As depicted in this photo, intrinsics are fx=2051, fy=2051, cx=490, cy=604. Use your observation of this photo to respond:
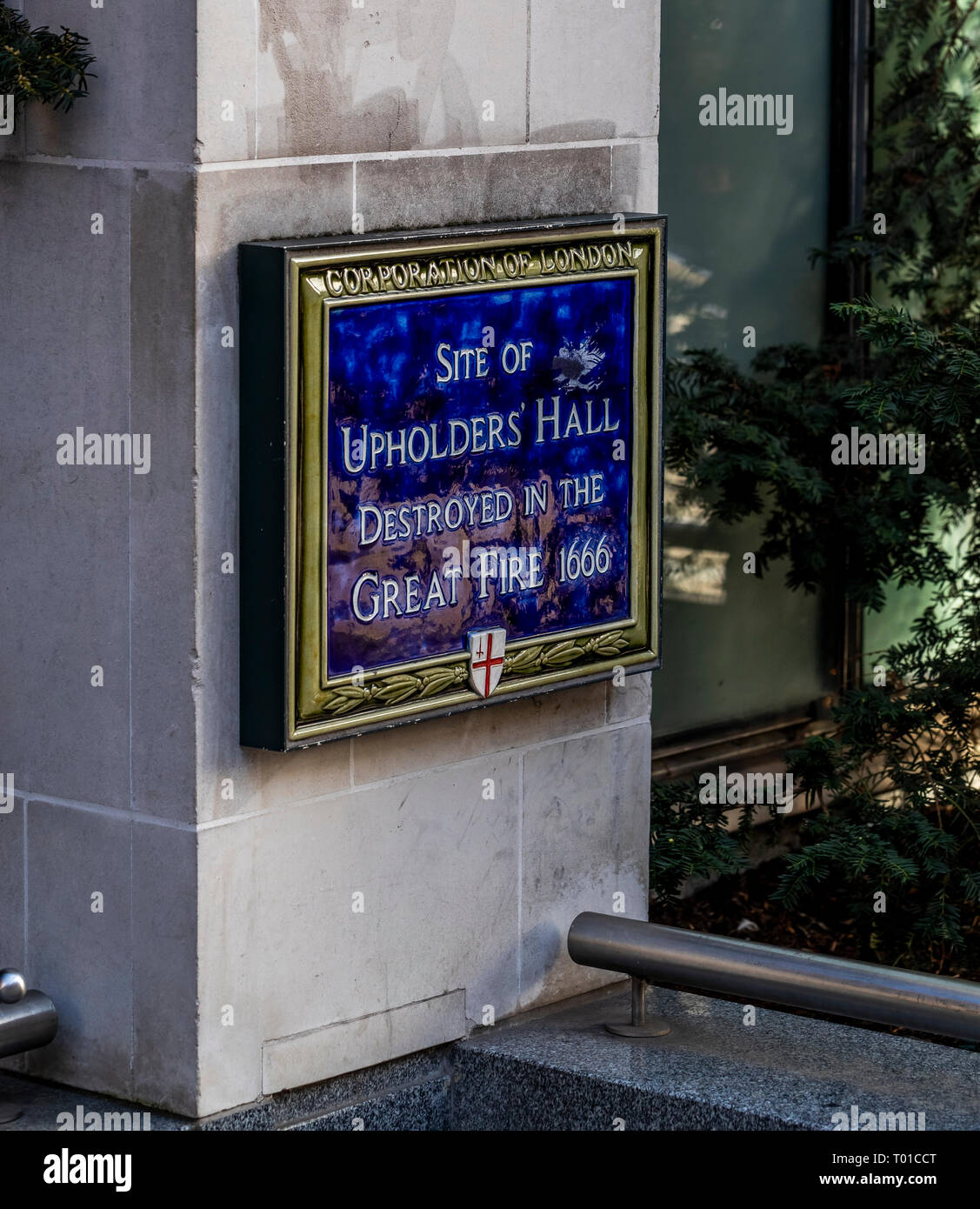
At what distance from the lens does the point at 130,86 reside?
14.5 feet

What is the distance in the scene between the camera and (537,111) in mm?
5156

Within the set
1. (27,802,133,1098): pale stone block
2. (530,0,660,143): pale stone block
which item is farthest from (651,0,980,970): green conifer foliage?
(27,802,133,1098): pale stone block

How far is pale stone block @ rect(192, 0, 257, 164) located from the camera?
4305mm

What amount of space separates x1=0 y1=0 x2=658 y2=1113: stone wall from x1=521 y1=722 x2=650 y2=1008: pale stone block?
0.81ft

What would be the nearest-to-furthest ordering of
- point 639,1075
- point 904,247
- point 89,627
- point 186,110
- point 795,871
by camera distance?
point 186,110 < point 89,627 < point 639,1075 < point 795,871 < point 904,247

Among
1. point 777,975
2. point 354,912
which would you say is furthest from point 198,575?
point 777,975

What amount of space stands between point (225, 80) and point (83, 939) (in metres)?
1.97

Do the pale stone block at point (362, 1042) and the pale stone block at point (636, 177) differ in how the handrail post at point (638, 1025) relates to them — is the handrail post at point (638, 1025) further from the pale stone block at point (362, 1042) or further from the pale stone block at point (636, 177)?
the pale stone block at point (636, 177)

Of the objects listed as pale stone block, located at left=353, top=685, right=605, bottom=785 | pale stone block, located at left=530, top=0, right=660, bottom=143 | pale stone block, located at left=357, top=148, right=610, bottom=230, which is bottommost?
pale stone block, located at left=353, top=685, right=605, bottom=785

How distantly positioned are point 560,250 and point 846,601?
3.35 m

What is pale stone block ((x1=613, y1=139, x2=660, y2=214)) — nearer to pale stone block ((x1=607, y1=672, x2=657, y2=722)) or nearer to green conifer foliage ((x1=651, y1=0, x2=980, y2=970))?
green conifer foliage ((x1=651, y1=0, x2=980, y2=970))

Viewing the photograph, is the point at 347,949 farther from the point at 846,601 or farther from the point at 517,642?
the point at 846,601
